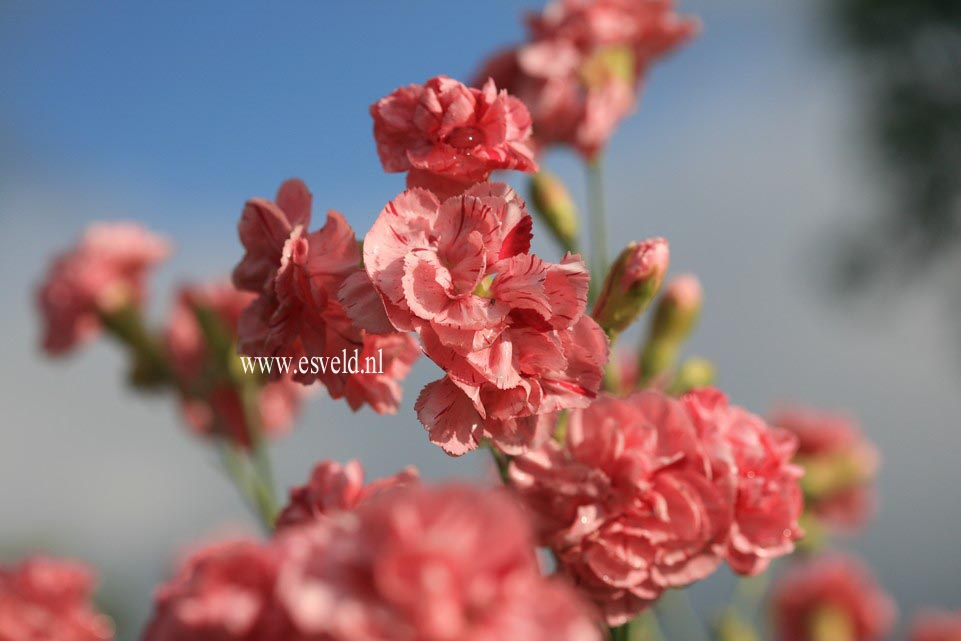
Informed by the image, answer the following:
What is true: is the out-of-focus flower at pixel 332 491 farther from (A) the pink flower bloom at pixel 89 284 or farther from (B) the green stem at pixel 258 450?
(A) the pink flower bloom at pixel 89 284

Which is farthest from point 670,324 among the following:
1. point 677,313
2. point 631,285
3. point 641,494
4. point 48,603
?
point 48,603

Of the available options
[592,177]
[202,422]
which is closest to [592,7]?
[592,177]

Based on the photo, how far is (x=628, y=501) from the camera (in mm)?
535

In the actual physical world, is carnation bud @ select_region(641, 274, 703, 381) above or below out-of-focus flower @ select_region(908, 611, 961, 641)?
above

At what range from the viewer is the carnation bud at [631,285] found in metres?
0.62

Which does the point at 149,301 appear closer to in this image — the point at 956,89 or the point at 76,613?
the point at 76,613

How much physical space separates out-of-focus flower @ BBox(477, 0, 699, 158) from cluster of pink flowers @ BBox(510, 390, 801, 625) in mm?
583

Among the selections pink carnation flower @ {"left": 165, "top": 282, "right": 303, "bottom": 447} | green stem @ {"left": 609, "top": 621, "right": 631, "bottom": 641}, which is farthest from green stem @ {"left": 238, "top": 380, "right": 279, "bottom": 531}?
green stem @ {"left": 609, "top": 621, "right": 631, "bottom": 641}

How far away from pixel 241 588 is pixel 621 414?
295 mm

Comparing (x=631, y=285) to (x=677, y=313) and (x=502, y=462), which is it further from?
(x=677, y=313)

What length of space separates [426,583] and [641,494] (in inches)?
11.5

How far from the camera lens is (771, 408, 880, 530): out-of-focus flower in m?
1.37

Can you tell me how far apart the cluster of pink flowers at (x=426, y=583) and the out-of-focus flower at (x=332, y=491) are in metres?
0.21

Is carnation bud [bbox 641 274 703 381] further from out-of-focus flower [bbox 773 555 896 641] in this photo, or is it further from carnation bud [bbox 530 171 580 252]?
out-of-focus flower [bbox 773 555 896 641]
